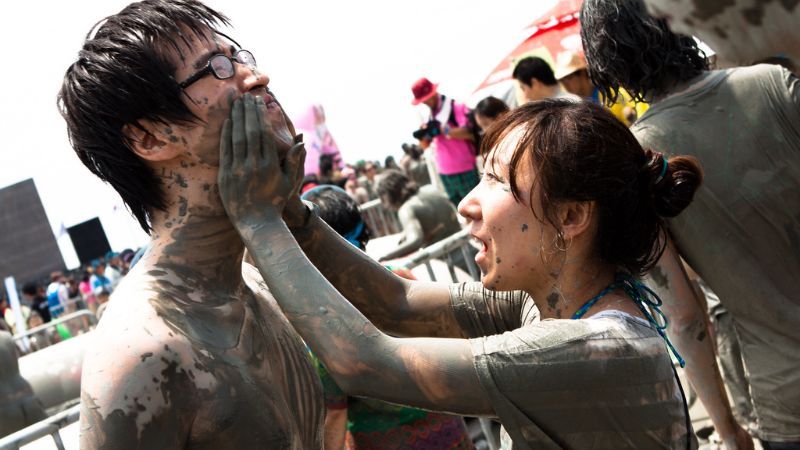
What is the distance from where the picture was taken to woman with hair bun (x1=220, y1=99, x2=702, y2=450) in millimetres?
1717

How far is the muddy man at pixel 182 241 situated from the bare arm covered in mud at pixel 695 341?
179 cm

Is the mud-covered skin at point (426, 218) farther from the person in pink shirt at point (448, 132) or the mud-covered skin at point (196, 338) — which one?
the mud-covered skin at point (196, 338)

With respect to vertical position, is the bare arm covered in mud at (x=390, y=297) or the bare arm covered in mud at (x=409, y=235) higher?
the bare arm covered in mud at (x=390, y=297)

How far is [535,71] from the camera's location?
5.16 metres

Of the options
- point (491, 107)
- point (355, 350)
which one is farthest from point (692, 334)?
point (491, 107)

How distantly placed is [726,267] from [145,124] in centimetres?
213

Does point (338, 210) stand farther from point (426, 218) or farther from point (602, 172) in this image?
point (426, 218)

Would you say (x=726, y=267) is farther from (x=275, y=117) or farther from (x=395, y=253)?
(x=395, y=253)

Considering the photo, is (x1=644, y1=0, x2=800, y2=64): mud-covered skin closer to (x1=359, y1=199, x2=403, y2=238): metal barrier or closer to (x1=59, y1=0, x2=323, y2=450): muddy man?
(x1=59, y1=0, x2=323, y2=450): muddy man

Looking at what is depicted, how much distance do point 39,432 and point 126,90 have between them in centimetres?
148

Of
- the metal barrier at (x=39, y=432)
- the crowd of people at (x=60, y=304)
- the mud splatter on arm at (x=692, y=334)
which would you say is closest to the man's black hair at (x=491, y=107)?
the mud splatter on arm at (x=692, y=334)

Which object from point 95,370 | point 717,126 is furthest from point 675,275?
point 95,370

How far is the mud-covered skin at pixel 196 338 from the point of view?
1535 millimetres

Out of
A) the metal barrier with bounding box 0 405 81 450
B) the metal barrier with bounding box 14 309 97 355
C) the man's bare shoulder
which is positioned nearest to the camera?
the metal barrier with bounding box 0 405 81 450
